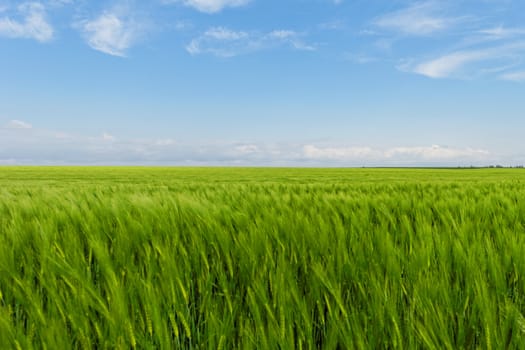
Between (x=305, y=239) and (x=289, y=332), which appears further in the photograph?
(x=305, y=239)

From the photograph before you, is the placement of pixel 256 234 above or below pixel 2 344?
above

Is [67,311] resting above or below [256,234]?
below

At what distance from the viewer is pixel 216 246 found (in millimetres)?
1391

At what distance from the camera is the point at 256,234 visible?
1.37 meters

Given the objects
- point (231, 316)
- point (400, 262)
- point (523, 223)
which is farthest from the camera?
point (523, 223)

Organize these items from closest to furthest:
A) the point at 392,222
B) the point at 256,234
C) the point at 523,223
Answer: the point at 256,234 < the point at 392,222 < the point at 523,223

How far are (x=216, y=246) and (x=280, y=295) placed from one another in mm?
532

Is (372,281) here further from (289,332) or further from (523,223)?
(523,223)

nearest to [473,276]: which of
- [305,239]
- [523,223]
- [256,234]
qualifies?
[305,239]

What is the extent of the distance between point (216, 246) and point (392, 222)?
1094 millimetres

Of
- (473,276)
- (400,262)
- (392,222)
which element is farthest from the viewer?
(392,222)

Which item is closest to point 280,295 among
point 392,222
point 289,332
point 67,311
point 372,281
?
point 289,332

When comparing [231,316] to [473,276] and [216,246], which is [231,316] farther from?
[473,276]

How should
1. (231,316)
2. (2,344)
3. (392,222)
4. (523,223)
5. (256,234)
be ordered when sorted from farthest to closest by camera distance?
1. (523,223)
2. (392,222)
3. (256,234)
4. (231,316)
5. (2,344)
